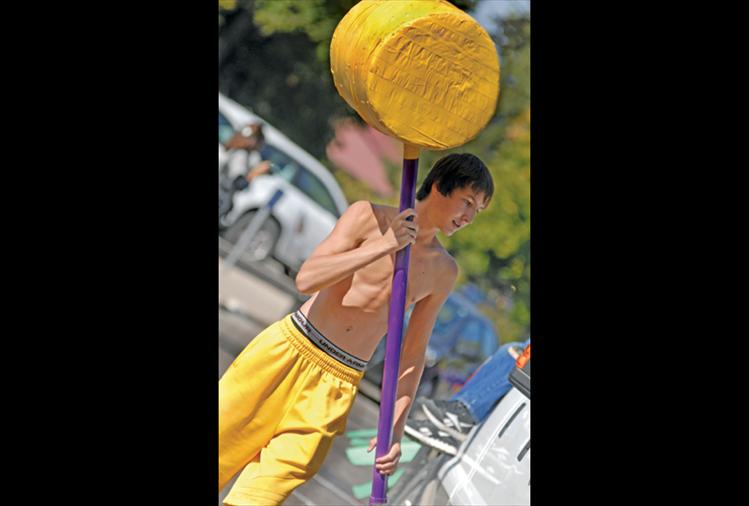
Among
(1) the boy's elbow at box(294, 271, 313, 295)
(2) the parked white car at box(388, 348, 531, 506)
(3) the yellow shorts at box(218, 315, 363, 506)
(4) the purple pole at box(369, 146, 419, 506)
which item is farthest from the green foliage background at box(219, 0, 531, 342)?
(3) the yellow shorts at box(218, 315, 363, 506)

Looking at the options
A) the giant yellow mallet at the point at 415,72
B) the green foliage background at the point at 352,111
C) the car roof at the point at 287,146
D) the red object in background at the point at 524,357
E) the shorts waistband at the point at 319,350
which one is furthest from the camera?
the car roof at the point at 287,146

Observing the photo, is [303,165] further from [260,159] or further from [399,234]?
[399,234]

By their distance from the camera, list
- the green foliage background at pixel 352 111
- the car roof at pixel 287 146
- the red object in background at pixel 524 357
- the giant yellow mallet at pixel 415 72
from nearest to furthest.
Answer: the giant yellow mallet at pixel 415 72, the green foliage background at pixel 352 111, the red object in background at pixel 524 357, the car roof at pixel 287 146

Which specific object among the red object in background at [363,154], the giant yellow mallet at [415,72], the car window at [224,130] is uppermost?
the giant yellow mallet at [415,72]

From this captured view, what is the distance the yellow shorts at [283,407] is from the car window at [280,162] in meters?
0.92

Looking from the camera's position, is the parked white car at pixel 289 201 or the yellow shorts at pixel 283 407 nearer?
the yellow shorts at pixel 283 407

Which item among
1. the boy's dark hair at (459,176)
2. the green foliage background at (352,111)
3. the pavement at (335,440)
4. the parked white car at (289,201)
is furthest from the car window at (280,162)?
the boy's dark hair at (459,176)

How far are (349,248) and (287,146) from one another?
3.09 feet

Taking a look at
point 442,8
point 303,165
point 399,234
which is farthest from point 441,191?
point 303,165

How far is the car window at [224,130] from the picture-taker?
4.41 m

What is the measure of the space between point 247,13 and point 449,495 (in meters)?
1.85

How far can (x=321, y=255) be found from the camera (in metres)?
3.56

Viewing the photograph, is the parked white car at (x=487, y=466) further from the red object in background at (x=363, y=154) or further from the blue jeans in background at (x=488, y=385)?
the red object in background at (x=363, y=154)

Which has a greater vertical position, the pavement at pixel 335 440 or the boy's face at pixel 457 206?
the boy's face at pixel 457 206
